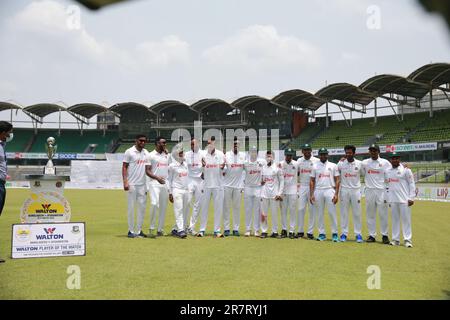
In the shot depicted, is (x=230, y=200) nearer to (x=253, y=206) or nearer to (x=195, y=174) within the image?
(x=253, y=206)

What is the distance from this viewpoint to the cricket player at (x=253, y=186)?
1016cm

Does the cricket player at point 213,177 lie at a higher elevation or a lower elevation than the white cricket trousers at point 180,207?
higher

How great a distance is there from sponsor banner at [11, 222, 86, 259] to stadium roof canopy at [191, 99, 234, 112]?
4734cm

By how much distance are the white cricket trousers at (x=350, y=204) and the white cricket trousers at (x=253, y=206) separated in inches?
Answer: 74.6

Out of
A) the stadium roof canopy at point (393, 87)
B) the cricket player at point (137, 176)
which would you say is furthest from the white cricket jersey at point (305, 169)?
the stadium roof canopy at point (393, 87)

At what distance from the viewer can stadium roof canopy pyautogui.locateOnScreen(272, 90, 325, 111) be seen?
154ft

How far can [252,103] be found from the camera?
5350cm

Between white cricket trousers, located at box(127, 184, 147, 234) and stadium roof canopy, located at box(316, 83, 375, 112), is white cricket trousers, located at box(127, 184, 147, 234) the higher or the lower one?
the lower one

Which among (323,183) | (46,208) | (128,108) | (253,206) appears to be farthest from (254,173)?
(128,108)

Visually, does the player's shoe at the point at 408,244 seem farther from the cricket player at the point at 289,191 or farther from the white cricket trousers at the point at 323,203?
the cricket player at the point at 289,191

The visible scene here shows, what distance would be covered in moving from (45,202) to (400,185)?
708 centimetres

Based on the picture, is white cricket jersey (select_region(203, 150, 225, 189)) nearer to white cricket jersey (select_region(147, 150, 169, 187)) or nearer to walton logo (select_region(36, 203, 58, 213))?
white cricket jersey (select_region(147, 150, 169, 187))

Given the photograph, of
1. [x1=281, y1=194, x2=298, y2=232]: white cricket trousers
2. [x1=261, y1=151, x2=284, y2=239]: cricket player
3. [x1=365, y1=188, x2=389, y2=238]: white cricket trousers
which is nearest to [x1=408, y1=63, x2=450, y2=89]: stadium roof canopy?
[x1=365, y1=188, x2=389, y2=238]: white cricket trousers
